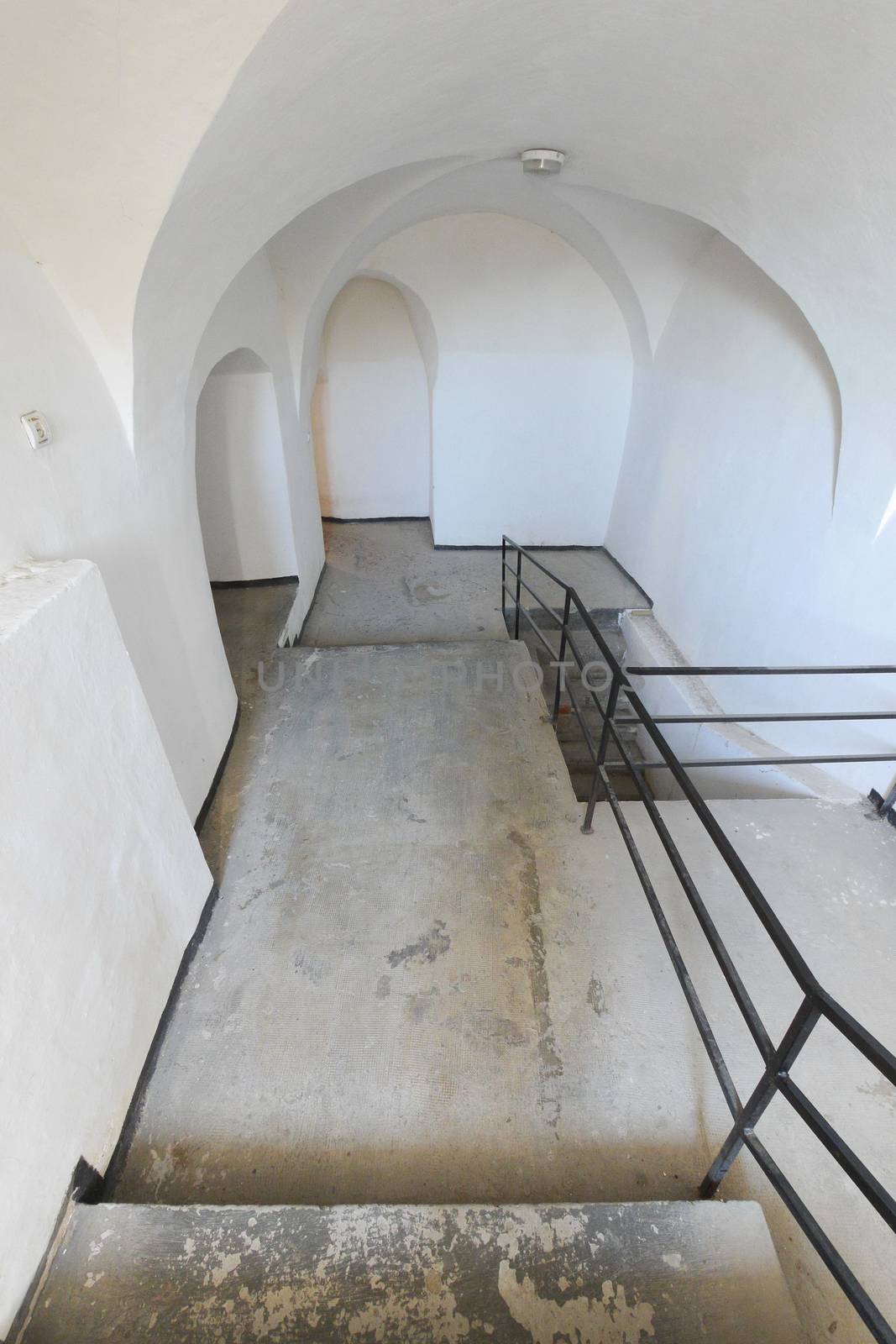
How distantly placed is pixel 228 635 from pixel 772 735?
11.7 ft

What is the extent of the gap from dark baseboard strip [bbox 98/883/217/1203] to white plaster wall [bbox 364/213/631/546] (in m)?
5.31

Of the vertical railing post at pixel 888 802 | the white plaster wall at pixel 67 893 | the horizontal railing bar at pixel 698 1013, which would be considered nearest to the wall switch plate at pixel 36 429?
the white plaster wall at pixel 67 893

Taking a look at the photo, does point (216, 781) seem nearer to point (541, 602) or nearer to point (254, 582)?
point (541, 602)

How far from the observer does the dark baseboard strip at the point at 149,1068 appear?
1.46 meters

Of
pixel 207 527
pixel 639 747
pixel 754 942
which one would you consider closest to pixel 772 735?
pixel 754 942

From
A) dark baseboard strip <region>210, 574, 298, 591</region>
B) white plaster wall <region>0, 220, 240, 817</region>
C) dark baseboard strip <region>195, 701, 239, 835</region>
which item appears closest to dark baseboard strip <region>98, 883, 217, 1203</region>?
dark baseboard strip <region>195, 701, 239, 835</region>

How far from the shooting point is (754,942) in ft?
6.55

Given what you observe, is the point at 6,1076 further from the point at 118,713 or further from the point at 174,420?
the point at 174,420

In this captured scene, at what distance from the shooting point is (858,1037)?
2.86ft

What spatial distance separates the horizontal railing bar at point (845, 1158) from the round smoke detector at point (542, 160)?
3.93 m

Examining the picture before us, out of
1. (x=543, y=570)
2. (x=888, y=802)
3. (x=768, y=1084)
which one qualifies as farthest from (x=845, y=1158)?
(x=543, y=570)

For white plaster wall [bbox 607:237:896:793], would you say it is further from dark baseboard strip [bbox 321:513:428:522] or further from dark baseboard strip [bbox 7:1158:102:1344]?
dark baseboard strip [bbox 321:513:428:522]

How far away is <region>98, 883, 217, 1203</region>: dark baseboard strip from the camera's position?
146cm

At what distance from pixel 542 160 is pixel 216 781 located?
3.60 meters
